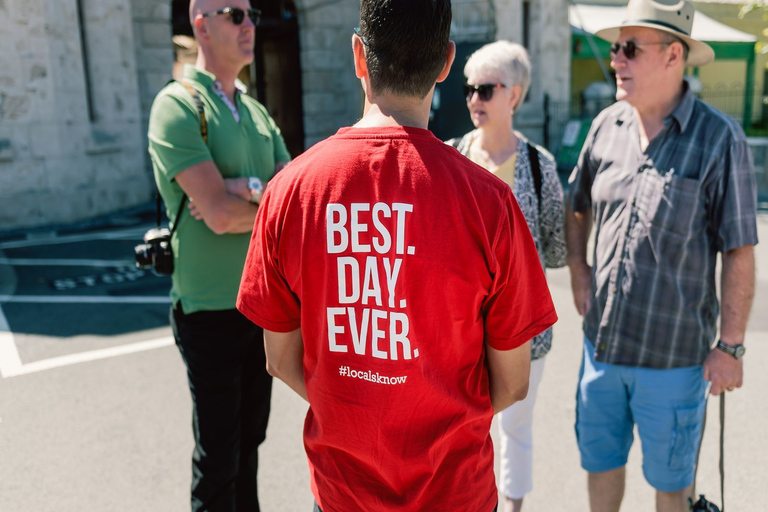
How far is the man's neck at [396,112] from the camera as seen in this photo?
1.47m

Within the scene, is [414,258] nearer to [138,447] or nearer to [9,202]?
[138,447]

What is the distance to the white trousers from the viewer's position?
2.95m

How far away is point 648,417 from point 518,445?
632mm

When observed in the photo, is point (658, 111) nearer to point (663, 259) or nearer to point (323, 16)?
point (663, 259)

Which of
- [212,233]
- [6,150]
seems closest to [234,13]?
[212,233]

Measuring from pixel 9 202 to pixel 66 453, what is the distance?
7.76 meters

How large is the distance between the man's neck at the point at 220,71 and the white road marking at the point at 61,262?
5.99m

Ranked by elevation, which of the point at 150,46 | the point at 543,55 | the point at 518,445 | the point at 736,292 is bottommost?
the point at 518,445

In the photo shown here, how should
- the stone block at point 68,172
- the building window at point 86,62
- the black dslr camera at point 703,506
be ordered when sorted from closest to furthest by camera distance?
the black dslr camera at point 703,506, the stone block at point 68,172, the building window at point 86,62

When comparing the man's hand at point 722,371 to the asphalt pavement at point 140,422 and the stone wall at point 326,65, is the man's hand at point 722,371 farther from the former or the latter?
the stone wall at point 326,65

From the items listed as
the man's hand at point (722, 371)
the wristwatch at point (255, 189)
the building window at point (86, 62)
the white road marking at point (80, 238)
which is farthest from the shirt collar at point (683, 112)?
the building window at point (86, 62)

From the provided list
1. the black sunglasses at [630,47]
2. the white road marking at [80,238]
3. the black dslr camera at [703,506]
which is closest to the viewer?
the black dslr camera at [703,506]

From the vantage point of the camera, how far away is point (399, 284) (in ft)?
4.71

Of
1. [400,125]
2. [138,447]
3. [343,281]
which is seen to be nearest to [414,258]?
[343,281]
